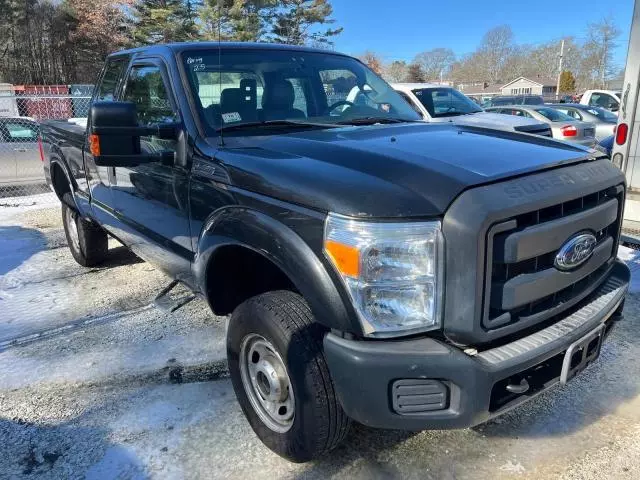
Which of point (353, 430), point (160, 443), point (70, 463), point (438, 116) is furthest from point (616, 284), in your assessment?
point (438, 116)

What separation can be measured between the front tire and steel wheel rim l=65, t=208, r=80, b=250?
355cm

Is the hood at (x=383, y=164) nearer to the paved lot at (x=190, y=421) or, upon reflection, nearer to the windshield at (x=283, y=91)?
the windshield at (x=283, y=91)

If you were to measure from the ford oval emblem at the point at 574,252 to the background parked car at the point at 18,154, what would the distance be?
10445 millimetres

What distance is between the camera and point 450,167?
2.14 m

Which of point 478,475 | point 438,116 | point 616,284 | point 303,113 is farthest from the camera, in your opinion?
point 438,116

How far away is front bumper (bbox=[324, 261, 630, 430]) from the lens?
197 centimetres

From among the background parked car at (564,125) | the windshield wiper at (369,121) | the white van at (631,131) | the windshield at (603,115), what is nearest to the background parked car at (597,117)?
the windshield at (603,115)

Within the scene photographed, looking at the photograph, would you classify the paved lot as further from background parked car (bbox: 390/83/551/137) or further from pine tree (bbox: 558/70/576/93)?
pine tree (bbox: 558/70/576/93)

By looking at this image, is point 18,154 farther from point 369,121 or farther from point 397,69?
→ point 397,69

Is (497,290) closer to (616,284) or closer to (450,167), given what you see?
(450,167)

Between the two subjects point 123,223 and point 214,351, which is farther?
point 123,223

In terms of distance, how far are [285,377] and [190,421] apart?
79 cm

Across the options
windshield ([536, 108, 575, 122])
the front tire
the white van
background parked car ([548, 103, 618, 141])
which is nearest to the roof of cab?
the front tire

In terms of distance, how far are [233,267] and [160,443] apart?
943 mm
